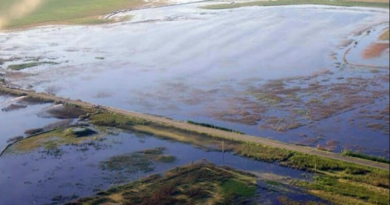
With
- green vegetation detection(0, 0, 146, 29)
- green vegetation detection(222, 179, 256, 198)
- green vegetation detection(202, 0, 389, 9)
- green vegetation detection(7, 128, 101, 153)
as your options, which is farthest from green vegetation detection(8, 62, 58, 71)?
green vegetation detection(222, 179, 256, 198)

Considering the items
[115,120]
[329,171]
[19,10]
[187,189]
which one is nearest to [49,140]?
[115,120]

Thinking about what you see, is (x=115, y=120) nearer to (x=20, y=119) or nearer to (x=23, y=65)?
(x=20, y=119)

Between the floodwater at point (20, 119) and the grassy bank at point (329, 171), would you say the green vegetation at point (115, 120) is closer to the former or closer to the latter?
the floodwater at point (20, 119)

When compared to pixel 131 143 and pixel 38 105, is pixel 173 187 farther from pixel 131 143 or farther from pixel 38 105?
pixel 38 105

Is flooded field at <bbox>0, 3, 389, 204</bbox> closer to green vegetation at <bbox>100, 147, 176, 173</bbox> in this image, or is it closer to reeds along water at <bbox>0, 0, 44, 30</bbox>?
green vegetation at <bbox>100, 147, 176, 173</bbox>

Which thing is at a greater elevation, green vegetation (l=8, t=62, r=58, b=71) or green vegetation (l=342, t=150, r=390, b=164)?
green vegetation (l=8, t=62, r=58, b=71)

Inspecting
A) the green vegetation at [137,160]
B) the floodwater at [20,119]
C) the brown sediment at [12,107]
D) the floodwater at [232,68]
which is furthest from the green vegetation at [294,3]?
the brown sediment at [12,107]
